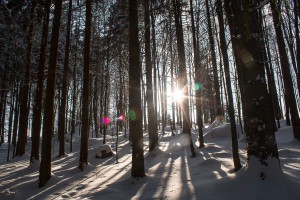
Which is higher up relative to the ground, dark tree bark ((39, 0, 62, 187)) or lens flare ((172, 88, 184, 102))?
lens flare ((172, 88, 184, 102))

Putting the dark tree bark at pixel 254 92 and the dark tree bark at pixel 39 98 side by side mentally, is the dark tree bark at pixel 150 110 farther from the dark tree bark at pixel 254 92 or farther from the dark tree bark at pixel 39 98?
the dark tree bark at pixel 254 92

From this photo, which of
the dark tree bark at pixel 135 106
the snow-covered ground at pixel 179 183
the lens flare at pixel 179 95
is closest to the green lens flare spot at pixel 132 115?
the dark tree bark at pixel 135 106

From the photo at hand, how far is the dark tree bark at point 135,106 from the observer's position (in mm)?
7156

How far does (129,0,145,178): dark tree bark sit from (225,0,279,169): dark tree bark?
315 centimetres

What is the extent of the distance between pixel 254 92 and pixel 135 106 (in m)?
3.41

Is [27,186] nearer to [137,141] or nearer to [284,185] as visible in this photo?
[137,141]

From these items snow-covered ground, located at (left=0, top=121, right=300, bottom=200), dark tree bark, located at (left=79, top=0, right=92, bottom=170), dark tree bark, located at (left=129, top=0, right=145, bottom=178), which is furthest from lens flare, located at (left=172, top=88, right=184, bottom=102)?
dark tree bark, located at (left=129, top=0, right=145, bottom=178)

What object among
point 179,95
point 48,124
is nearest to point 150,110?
point 179,95

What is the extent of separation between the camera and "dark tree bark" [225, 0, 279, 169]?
4695mm

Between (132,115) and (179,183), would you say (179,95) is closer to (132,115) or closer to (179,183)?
(132,115)

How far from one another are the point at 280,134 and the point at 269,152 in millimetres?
11660

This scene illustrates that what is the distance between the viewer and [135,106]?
23.8 feet

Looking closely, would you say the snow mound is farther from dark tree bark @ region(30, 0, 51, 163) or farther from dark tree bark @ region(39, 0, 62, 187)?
dark tree bark @ region(30, 0, 51, 163)

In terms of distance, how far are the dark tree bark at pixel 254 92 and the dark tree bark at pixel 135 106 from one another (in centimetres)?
315
